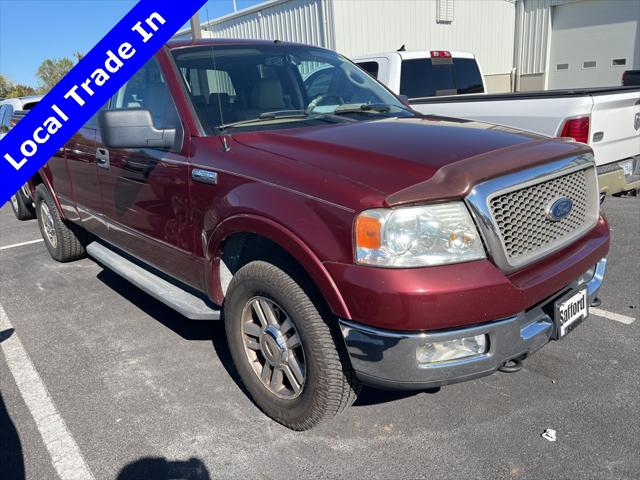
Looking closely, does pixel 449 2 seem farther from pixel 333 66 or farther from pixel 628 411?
pixel 628 411

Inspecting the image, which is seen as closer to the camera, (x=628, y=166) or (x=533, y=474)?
(x=533, y=474)

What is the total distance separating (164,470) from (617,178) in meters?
4.41

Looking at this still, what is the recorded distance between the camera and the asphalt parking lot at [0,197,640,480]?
2520 millimetres

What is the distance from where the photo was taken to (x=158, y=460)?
2.61 metres

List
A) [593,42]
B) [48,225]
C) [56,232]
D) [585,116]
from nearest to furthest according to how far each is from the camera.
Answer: [585,116], [56,232], [48,225], [593,42]

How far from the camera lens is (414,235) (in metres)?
2.15

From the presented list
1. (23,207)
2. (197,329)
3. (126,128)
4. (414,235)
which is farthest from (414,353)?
(23,207)

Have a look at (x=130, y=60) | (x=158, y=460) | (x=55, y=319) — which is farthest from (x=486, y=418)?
(x=55, y=319)

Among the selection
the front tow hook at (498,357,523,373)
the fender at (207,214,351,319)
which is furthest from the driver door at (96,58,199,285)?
the front tow hook at (498,357,523,373)

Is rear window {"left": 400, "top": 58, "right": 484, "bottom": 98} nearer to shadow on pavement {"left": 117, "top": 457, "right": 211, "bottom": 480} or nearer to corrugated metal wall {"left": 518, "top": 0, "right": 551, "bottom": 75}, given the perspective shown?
shadow on pavement {"left": 117, "top": 457, "right": 211, "bottom": 480}

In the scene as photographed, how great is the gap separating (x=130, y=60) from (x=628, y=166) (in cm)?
487

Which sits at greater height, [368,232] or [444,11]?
[444,11]

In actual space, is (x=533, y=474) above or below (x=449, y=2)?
below

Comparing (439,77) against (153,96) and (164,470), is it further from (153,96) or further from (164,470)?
(164,470)
